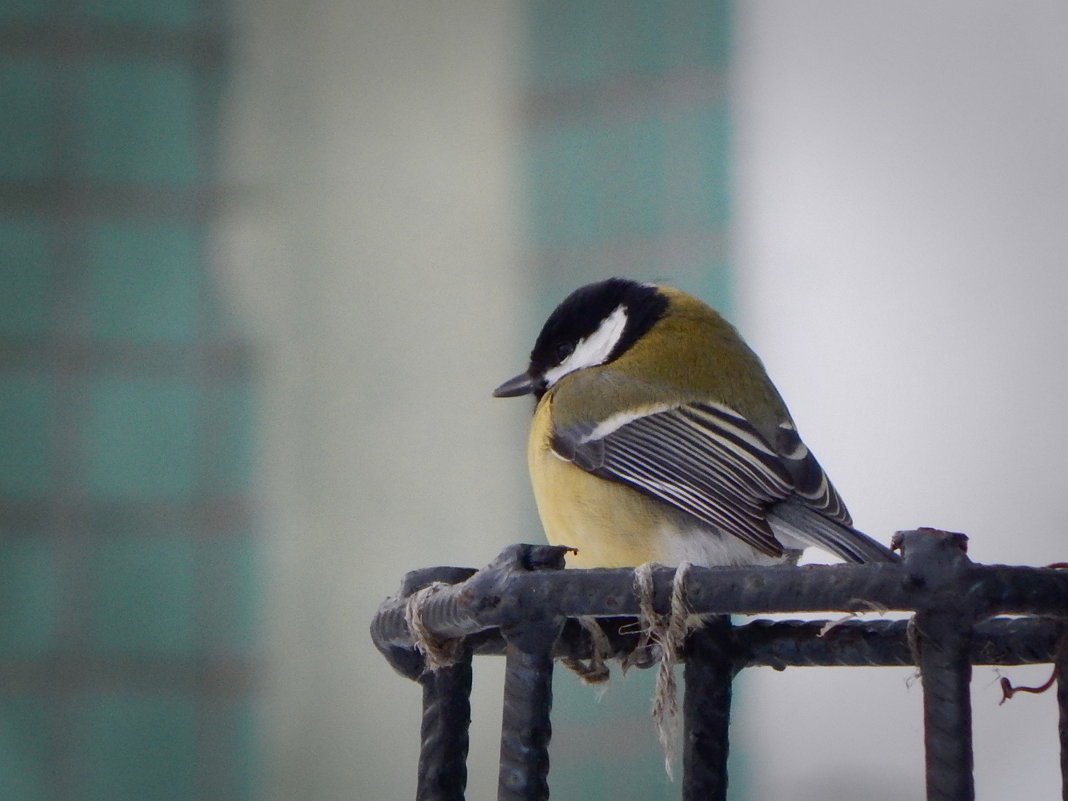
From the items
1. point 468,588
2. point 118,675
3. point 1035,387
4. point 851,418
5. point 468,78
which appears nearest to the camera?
point 468,588

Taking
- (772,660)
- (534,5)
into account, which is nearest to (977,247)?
(534,5)

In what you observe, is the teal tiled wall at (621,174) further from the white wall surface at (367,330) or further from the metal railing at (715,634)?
the metal railing at (715,634)

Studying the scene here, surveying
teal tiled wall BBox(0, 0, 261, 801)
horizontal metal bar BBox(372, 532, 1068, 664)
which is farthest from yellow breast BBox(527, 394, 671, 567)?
teal tiled wall BBox(0, 0, 261, 801)

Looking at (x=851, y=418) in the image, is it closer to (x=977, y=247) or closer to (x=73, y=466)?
(x=977, y=247)

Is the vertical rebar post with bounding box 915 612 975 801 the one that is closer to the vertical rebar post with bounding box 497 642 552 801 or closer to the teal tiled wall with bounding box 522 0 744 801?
the vertical rebar post with bounding box 497 642 552 801

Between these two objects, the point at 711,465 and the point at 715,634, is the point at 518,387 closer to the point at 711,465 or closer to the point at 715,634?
the point at 711,465

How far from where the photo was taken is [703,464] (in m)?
→ 0.91

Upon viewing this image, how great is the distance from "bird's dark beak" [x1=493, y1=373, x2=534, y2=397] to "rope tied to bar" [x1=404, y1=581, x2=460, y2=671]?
630 millimetres

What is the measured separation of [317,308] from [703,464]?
101 cm

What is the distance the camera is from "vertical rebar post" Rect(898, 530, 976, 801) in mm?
377

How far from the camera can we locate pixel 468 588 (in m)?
0.46

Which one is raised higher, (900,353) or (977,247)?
(977,247)

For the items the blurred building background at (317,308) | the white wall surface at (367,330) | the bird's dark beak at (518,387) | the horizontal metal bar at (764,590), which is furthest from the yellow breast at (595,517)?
the white wall surface at (367,330)

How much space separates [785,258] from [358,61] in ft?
2.39
